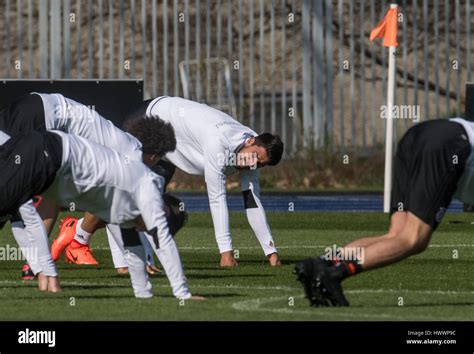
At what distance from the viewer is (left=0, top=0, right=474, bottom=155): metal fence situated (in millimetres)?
30250

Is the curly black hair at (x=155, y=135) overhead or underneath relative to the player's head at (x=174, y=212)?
overhead

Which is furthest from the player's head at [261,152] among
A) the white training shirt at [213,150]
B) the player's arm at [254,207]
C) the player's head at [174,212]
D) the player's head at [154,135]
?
the player's head at [154,135]

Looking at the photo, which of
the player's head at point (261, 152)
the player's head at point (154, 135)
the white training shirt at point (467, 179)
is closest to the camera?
the white training shirt at point (467, 179)

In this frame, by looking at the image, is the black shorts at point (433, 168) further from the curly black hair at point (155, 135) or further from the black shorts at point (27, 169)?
the black shorts at point (27, 169)

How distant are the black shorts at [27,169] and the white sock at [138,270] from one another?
906mm

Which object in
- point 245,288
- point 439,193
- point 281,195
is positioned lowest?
point 281,195

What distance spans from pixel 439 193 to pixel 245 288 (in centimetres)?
235

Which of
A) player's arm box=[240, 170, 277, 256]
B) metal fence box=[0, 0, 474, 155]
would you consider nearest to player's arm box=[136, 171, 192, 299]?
player's arm box=[240, 170, 277, 256]

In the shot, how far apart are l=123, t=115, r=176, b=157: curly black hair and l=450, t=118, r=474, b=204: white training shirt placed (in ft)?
6.99

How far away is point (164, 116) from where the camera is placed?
15.1 meters

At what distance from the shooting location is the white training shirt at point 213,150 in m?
14.8

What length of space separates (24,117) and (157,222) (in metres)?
3.38
